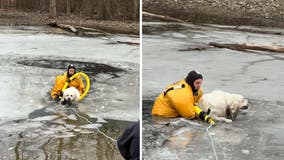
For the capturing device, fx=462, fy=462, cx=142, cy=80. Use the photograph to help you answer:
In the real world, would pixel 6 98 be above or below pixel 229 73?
below

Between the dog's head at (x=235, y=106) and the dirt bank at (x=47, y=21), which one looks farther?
the dirt bank at (x=47, y=21)

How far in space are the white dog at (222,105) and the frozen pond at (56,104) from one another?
1.08 feet

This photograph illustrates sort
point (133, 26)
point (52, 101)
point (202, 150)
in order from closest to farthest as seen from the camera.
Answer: point (202, 150) < point (52, 101) < point (133, 26)

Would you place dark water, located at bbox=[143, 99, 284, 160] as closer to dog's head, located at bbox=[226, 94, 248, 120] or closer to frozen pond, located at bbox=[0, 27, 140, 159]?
dog's head, located at bbox=[226, 94, 248, 120]

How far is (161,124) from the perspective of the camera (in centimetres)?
136

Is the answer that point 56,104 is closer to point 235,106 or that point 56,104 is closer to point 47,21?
point 235,106

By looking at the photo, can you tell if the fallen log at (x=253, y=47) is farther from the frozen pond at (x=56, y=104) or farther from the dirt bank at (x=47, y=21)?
the dirt bank at (x=47, y=21)

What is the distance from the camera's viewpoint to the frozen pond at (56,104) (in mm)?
1515

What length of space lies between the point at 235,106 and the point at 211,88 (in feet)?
0.88

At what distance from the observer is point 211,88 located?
1.77 meters

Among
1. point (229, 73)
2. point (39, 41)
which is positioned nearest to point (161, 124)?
point (229, 73)

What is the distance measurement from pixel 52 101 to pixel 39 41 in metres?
2.07

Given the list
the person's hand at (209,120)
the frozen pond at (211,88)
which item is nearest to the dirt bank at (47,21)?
the frozen pond at (211,88)

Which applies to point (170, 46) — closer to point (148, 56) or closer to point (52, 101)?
point (148, 56)
